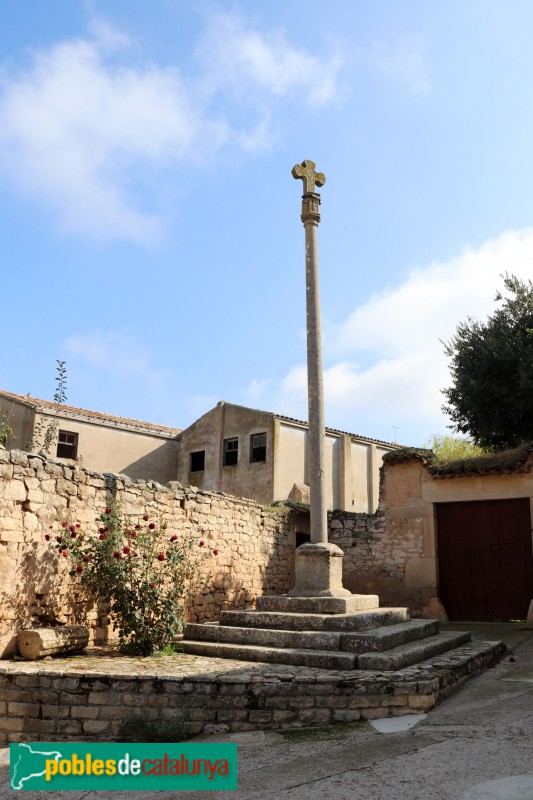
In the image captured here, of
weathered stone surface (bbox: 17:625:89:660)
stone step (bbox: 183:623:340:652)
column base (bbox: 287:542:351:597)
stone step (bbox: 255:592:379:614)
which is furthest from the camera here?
column base (bbox: 287:542:351:597)

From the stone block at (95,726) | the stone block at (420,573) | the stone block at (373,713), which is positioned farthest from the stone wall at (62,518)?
the stone block at (373,713)

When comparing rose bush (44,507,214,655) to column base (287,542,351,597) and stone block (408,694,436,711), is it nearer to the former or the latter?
column base (287,542,351,597)

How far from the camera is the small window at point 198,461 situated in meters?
23.6

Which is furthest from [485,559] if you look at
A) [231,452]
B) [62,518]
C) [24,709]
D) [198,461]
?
[198,461]

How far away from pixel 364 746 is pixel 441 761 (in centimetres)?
73

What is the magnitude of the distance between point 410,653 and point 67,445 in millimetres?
16628

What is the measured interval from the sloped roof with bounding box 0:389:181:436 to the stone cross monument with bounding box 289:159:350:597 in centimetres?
1352

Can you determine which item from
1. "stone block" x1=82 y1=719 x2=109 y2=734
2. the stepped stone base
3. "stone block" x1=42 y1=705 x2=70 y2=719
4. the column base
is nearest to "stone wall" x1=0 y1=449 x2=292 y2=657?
"stone block" x1=42 y1=705 x2=70 y2=719

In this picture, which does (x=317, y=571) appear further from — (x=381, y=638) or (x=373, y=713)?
(x=373, y=713)

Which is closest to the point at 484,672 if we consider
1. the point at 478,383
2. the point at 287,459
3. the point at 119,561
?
the point at 119,561

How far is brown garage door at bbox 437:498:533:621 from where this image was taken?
11797mm

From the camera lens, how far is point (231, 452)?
889 inches

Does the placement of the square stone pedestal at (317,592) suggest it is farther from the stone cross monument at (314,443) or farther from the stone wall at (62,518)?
the stone wall at (62,518)

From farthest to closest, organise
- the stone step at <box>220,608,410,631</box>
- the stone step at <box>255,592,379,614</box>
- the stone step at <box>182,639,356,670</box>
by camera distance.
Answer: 1. the stone step at <box>255,592,379,614</box>
2. the stone step at <box>220,608,410,631</box>
3. the stone step at <box>182,639,356,670</box>
